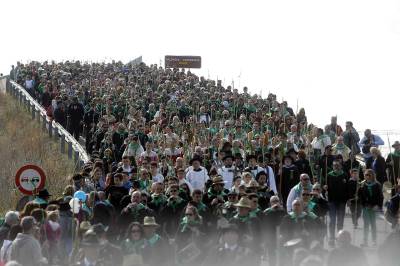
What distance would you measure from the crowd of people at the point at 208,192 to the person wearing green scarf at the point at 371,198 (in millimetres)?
24

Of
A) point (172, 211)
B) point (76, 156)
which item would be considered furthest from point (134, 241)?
point (76, 156)

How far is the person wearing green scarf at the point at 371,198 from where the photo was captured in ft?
66.0

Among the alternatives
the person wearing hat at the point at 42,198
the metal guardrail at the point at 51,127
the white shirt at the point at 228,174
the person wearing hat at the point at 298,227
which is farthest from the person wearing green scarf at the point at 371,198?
the metal guardrail at the point at 51,127

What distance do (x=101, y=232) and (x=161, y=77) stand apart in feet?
77.3

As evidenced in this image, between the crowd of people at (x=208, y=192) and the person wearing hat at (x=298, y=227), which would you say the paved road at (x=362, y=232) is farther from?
the person wearing hat at (x=298, y=227)

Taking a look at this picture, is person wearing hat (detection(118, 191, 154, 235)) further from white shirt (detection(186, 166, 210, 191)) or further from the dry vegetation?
the dry vegetation

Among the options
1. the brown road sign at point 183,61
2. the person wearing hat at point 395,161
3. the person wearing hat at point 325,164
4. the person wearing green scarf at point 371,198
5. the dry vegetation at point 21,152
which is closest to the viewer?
the person wearing green scarf at point 371,198

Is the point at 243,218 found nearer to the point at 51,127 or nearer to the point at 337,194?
the point at 337,194

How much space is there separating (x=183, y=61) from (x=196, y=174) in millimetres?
36348

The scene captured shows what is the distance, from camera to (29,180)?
20766mm

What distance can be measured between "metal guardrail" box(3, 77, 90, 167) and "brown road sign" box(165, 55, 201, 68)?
1143 cm

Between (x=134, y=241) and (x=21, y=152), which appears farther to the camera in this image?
(x=21, y=152)

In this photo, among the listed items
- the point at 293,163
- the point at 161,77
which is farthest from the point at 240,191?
the point at 161,77

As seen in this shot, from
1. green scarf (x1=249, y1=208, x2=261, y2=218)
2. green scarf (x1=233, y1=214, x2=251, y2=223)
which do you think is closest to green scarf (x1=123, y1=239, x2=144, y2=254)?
green scarf (x1=233, y1=214, x2=251, y2=223)
